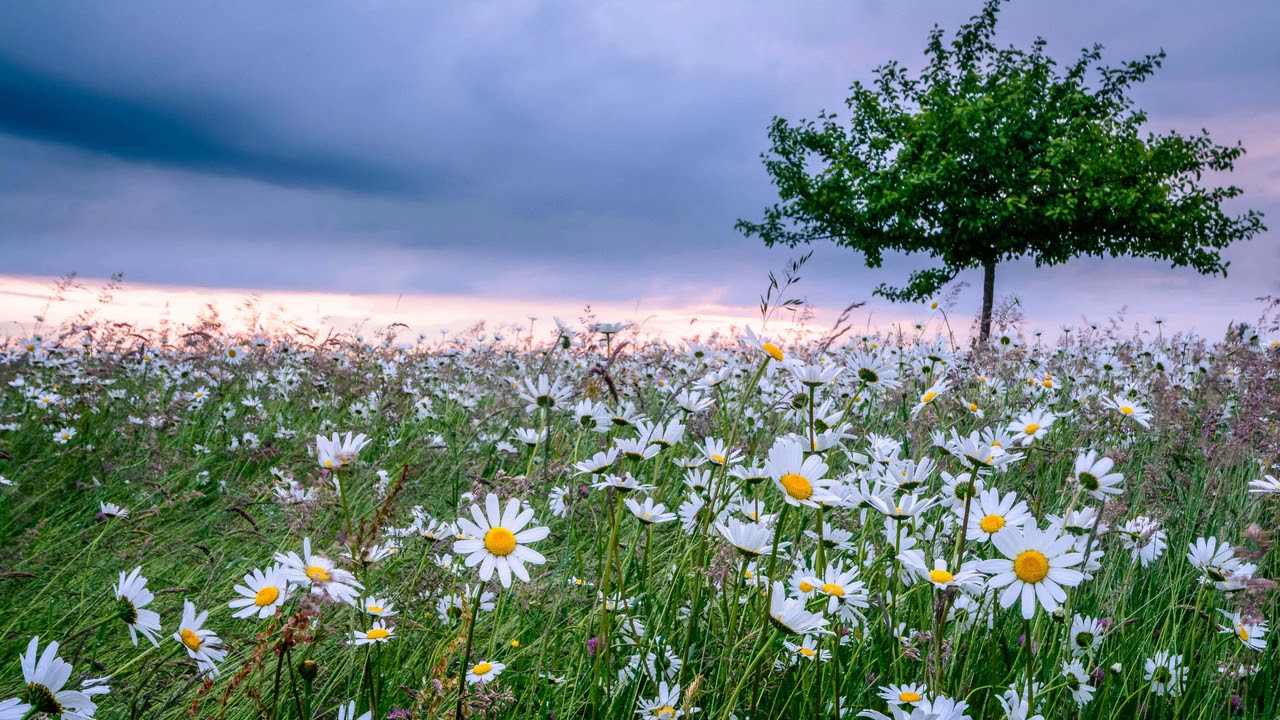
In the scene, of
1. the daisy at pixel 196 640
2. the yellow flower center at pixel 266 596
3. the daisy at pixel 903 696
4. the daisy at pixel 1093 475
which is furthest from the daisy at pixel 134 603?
the daisy at pixel 1093 475

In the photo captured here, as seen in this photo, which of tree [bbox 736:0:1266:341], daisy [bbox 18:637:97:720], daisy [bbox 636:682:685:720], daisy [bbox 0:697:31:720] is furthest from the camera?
tree [bbox 736:0:1266:341]

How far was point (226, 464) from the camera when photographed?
4527mm

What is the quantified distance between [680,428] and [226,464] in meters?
3.69

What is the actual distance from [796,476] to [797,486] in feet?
0.08

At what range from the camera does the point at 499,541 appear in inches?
55.9

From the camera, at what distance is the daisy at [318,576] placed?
1.31 metres

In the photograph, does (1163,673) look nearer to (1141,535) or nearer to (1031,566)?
(1141,535)

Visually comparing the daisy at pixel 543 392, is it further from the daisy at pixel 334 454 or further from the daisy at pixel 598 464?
the daisy at pixel 334 454

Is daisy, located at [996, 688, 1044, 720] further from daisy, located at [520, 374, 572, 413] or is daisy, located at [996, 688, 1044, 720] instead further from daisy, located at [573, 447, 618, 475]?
daisy, located at [520, 374, 572, 413]

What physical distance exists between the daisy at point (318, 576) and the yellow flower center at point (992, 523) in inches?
52.1

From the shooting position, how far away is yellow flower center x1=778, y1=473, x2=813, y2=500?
4.97 feet

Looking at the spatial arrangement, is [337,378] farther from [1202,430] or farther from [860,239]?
[860,239]

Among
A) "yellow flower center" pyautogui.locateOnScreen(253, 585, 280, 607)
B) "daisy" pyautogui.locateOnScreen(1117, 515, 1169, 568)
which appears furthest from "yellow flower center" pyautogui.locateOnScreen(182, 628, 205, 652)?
"daisy" pyautogui.locateOnScreen(1117, 515, 1169, 568)

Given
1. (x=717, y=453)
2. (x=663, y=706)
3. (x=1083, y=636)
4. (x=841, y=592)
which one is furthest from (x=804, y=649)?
(x=1083, y=636)
